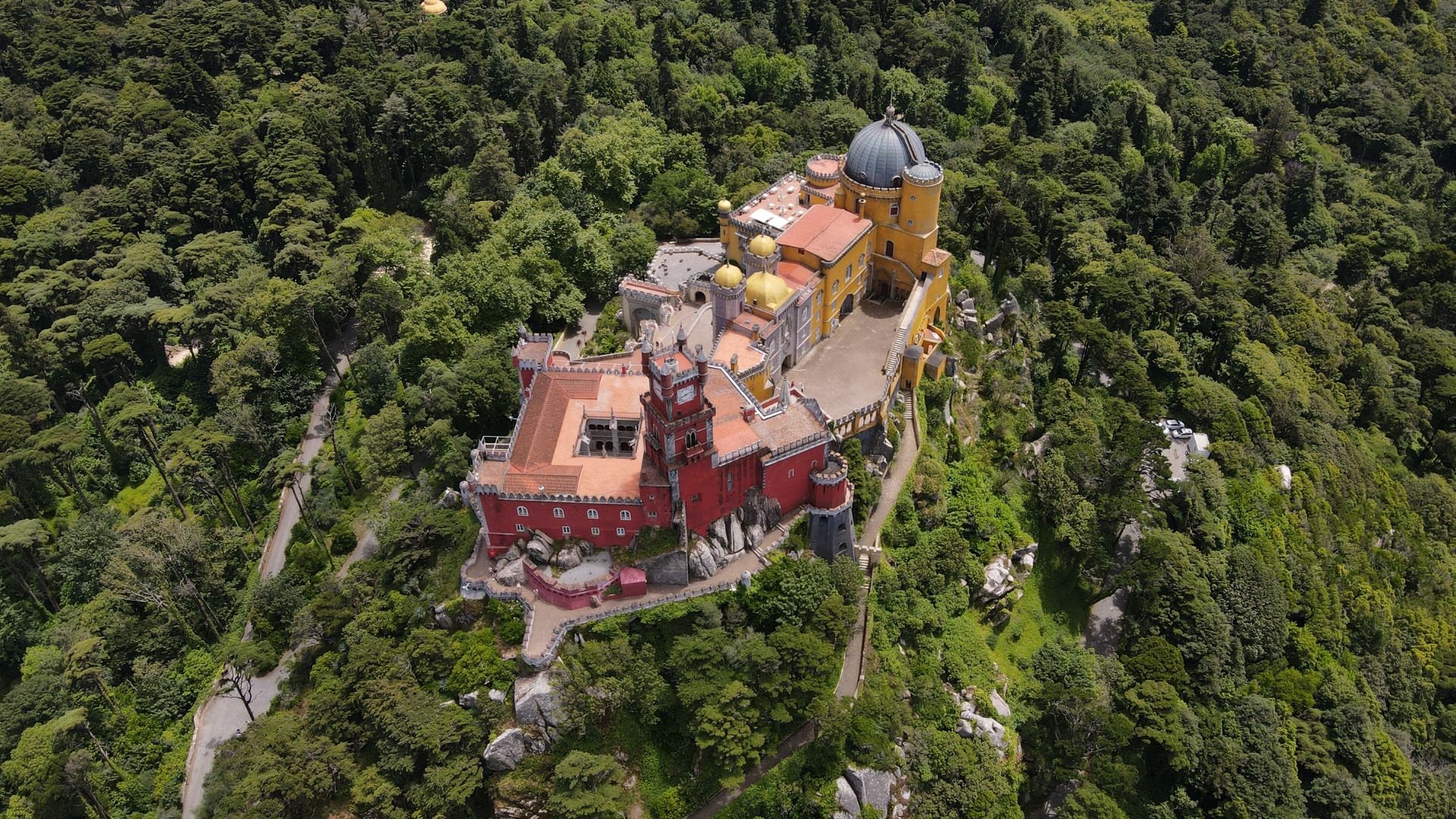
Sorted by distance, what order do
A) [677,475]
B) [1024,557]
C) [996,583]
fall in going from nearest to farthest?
[677,475] → [996,583] → [1024,557]

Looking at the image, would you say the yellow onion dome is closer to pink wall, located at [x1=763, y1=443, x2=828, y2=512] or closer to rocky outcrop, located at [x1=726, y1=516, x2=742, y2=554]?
pink wall, located at [x1=763, y1=443, x2=828, y2=512]

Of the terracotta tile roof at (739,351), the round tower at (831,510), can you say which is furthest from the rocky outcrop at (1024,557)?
the terracotta tile roof at (739,351)

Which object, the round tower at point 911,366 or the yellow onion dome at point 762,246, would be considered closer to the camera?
the yellow onion dome at point 762,246

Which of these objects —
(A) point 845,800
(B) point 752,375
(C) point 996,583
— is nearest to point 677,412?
(B) point 752,375

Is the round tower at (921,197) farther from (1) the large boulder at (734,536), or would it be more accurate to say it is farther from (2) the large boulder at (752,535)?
(1) the large boulder at (734,536)

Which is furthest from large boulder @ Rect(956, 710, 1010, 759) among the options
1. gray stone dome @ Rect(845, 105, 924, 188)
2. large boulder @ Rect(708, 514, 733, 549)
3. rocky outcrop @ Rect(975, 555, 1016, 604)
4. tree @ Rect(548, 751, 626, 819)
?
gray stone dome @ Rect(845, 105, 924, 188)

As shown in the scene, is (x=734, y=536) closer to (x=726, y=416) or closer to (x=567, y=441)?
(x=726, y=416)
